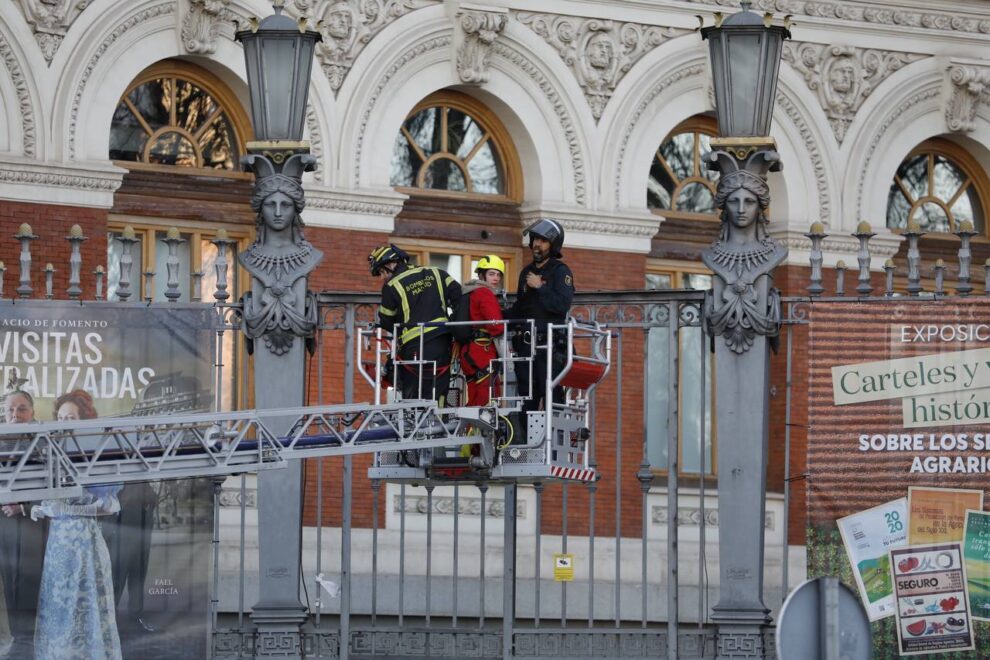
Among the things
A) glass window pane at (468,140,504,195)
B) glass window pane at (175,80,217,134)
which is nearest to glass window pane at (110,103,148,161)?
glass window pane at (175,80,217,134)

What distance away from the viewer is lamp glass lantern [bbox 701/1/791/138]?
19609 mm

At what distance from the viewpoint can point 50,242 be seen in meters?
25.2

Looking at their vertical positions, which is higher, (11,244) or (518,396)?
(11,244)

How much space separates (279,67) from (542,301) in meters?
3.07

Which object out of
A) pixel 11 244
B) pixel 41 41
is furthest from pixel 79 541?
pixel 41 41

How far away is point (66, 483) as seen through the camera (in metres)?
16.0

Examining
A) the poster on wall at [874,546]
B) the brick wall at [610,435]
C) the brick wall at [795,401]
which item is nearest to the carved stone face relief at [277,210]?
the poster on wall at [874,546]

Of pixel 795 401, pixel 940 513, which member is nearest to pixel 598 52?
pixel 795 401

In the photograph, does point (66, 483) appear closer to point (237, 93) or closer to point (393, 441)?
point (393, 441)

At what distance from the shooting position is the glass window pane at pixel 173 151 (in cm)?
2675

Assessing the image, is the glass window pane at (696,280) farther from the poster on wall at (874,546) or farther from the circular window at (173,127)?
the poster on wall at (874,546)

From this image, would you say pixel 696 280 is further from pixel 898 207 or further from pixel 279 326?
pixel 279 326

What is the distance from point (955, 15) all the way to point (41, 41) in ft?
38.4

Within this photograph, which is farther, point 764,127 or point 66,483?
point 764,127
